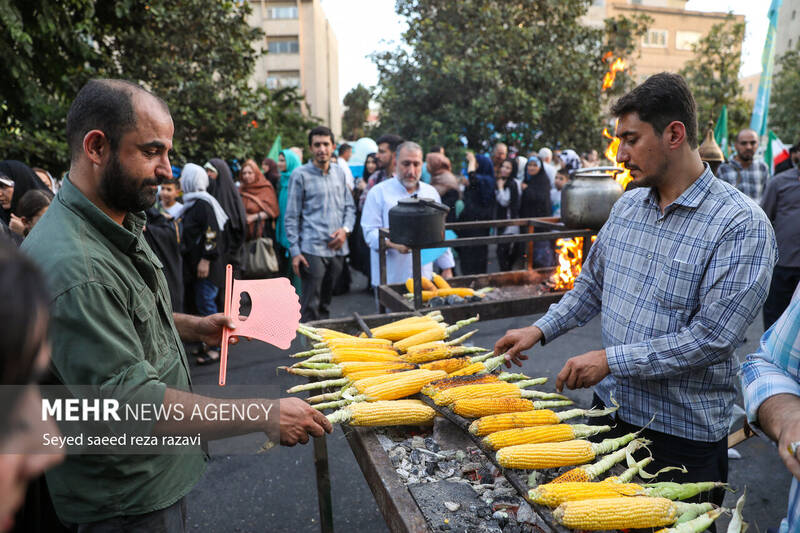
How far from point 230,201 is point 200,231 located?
815 mm

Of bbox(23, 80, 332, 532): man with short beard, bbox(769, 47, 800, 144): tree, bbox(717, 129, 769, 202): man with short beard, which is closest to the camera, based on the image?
bbox(23, 80, 332, 532): man with short beard

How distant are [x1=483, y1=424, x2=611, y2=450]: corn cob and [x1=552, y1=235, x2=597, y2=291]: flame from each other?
3.38 meters

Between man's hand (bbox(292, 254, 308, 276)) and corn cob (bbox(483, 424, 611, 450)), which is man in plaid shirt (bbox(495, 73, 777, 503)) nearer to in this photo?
corn cob (bbox(483, 424, 611, 450))

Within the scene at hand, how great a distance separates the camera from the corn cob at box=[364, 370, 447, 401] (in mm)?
2230

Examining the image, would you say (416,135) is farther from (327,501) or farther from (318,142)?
(327,501)

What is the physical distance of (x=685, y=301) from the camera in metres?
2.07

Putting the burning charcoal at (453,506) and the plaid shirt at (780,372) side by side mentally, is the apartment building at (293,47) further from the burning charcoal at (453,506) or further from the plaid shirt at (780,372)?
the plaid shirt at (780,372)

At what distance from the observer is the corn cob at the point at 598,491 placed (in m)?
1.54

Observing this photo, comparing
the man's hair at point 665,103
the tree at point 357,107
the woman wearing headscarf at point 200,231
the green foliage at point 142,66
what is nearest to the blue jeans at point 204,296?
the woman wearing headscarf at point 200,231

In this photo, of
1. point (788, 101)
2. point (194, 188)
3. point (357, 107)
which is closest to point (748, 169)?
point (194, 188)

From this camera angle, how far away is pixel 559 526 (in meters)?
1.46

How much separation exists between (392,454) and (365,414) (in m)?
0.22

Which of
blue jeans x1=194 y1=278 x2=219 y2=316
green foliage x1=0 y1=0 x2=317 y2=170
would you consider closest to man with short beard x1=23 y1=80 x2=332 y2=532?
blue jeans x1=194 y1=278 x2=219 y2=316

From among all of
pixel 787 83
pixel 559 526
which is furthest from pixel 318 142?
pixel 787 83
